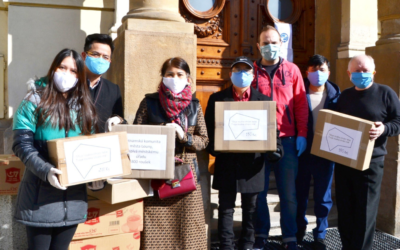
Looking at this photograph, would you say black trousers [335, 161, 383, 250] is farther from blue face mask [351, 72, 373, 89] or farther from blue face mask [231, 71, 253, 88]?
blue face mask [231, 71, 253, 88]

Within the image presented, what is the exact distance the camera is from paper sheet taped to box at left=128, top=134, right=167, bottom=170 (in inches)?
114

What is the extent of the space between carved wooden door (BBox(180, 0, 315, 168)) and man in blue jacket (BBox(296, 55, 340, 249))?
1.69 meters

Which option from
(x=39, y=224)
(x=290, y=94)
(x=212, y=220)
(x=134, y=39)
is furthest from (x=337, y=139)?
(x=39, y=224)

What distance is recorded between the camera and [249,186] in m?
3.43

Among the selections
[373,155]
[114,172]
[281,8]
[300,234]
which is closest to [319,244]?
[300,234]

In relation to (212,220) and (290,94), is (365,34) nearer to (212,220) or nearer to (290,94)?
(290,94)

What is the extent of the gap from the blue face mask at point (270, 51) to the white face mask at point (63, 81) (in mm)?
1872

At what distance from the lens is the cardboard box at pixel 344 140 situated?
3.23m

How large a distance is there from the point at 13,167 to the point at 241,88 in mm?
1955

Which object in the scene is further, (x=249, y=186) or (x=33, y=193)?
(x=249, y=186)

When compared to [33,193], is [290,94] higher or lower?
higher

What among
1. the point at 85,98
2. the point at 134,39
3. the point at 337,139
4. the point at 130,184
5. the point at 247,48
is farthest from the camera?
the point at 247,48

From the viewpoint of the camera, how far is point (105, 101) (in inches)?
122

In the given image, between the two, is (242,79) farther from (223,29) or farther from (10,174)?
(223,29)
